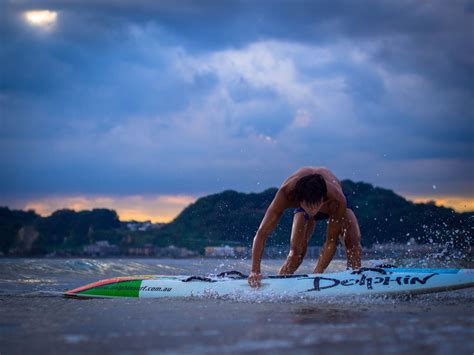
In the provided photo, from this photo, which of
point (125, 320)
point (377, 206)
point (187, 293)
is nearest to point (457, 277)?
point (187, 293)

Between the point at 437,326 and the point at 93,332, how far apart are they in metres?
2.97

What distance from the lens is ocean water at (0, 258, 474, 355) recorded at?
4707 millimetres

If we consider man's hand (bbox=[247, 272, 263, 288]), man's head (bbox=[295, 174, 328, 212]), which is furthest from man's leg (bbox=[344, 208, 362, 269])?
man's hand (bbox=[247, 272, 263, 288])

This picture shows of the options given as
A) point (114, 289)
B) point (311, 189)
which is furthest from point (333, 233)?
point (114, 289)

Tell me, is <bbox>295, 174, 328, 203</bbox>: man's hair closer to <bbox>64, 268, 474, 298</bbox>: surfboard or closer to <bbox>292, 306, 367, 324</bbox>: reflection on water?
<bbox>64, 268, 474, 298</bbox>: surfboard

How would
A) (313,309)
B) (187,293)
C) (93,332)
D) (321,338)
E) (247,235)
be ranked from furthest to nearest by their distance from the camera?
(247,235) → (187,293) → (313,309) → (93,332) → (321,338)

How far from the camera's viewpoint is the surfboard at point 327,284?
840cm

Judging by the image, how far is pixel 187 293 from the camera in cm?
938

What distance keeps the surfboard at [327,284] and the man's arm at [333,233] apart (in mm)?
500

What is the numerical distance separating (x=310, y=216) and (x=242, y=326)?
11.5ft

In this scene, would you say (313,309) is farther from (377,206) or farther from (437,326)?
(377,206)

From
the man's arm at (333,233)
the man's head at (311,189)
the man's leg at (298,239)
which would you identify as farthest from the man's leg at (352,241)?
the man's head at (311,189)

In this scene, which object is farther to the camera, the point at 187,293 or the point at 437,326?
the point at 187,293

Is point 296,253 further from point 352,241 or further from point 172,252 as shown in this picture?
point 172,252
